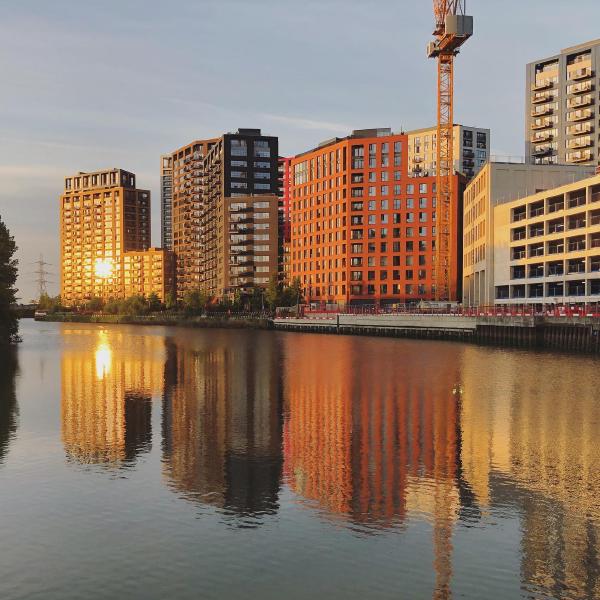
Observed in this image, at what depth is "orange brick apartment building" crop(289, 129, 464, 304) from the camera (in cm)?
15975

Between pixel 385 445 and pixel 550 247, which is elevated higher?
pixel 550 247

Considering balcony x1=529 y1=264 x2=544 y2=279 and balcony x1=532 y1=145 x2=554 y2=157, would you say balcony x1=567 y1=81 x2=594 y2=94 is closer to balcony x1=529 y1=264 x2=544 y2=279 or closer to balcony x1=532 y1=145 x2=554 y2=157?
balcony x1=532 y1=145 x2=554 y2=157

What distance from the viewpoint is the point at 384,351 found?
81.8 meters

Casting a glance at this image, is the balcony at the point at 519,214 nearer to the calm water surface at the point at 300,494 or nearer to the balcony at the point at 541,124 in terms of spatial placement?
the balcony at the point at 541,124

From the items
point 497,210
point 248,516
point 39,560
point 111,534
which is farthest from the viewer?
point 497,210

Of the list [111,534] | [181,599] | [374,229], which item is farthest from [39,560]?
[374,229]

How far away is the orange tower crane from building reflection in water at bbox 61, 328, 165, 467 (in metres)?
93.6

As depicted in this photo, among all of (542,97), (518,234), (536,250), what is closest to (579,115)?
(542,97)

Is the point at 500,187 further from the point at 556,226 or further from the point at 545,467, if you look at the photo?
the point at 545,467

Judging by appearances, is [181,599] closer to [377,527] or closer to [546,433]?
[377,527]

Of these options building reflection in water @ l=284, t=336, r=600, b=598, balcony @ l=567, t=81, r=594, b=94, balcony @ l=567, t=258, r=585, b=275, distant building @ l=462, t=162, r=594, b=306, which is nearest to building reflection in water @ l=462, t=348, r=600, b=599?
building reflection in water @ l=284, t=336, r=600, b=598

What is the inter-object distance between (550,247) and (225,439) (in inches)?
3232

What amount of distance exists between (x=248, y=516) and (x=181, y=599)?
4.74m

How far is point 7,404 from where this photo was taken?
38625 millimetres
